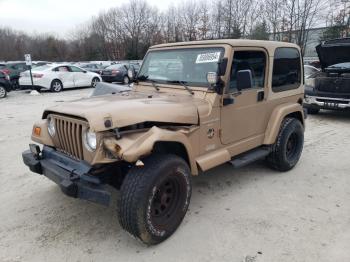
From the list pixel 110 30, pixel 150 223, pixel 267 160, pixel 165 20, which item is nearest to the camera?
pixel 150 223

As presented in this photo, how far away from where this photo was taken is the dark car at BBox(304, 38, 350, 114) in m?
8.70

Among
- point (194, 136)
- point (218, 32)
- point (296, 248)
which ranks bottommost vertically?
point (296, 248)

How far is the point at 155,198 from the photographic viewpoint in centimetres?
328

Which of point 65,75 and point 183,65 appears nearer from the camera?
point 183,65

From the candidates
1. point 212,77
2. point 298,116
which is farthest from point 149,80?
point 298,116

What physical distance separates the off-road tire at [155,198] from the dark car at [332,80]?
275 inches

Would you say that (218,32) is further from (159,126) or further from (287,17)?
(159,126)

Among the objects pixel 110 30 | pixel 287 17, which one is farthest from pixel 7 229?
pixel 110 30

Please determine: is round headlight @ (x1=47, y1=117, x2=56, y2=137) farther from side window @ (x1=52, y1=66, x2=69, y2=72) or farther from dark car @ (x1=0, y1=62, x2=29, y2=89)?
dark car @ (x1=0, y1=62, x2=29, y2=89)

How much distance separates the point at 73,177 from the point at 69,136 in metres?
0.44

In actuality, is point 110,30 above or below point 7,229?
above

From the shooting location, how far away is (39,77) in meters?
16.2

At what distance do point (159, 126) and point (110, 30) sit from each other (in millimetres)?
59839

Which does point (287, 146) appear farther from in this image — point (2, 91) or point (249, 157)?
point (2, 91)
